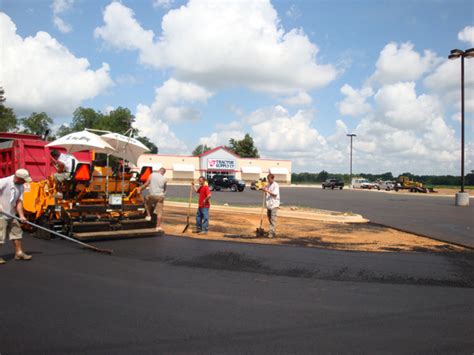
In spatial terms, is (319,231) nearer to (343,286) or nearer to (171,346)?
(343,286)

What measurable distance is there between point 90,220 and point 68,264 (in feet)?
9.31

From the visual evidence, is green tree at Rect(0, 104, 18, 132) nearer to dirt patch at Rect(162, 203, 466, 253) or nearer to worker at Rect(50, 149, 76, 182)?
dirt patch at Rect(162, 203, 466, 253)

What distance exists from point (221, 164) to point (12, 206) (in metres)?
64.1

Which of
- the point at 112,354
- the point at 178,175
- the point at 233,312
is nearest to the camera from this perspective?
the point at 112,354

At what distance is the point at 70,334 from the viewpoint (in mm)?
4480

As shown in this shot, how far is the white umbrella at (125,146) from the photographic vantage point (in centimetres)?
1184

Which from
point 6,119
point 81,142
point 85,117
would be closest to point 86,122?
point 85,117

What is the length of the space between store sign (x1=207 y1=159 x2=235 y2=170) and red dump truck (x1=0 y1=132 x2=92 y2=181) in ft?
191

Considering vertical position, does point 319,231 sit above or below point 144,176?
below

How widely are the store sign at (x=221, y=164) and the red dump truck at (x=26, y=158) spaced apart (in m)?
58.2

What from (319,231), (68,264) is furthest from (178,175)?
(68,264)

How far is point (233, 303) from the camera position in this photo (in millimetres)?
5688

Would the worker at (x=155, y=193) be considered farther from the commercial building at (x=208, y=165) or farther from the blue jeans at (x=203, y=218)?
the commercial building at (x=208, y=165)

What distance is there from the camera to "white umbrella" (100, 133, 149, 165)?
1184cm
